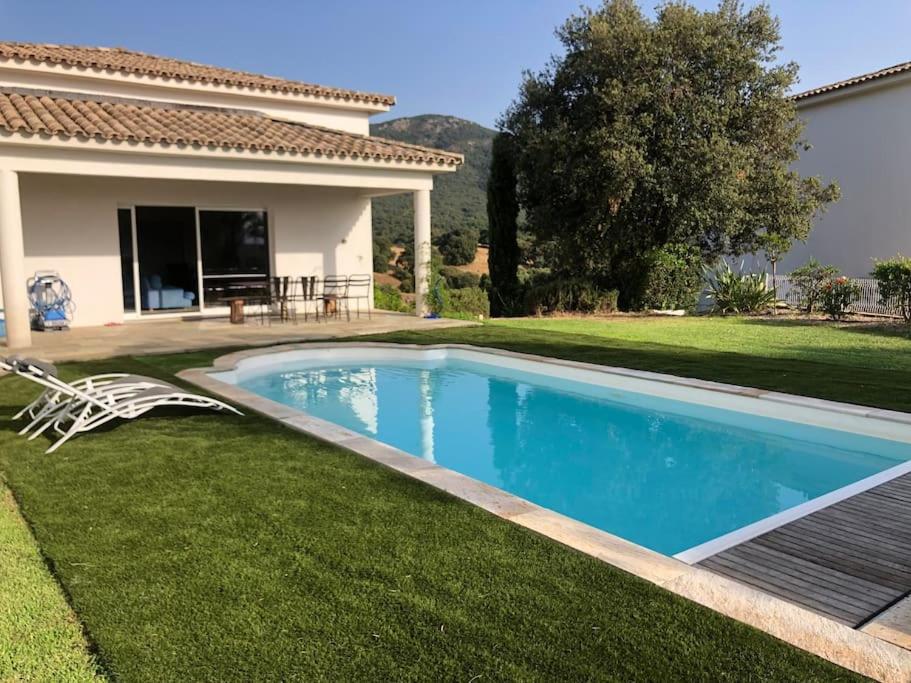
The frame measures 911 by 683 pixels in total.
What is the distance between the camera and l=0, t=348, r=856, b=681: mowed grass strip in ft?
9.77

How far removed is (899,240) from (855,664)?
22914 millimetres

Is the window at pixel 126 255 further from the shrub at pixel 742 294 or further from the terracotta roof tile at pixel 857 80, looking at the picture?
the terracotta roof tile at pixel 857 80

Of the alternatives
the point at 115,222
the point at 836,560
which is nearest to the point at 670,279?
the point at 115,222

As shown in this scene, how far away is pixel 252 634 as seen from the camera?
3.19m

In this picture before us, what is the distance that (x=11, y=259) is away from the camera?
1139cm

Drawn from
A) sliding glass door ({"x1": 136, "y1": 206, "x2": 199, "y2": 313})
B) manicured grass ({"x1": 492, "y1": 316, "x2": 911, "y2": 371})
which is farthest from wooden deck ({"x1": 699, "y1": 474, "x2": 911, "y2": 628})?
sliding glass door ({"x1": 136, "y1": 206, "x2": 199, "y2": 313})

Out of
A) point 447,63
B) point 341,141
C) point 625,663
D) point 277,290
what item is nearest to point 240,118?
point 341,141

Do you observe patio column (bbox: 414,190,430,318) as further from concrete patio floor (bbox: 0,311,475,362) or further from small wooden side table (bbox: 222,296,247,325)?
small wooden side table (bbox: 222,296,247,325)

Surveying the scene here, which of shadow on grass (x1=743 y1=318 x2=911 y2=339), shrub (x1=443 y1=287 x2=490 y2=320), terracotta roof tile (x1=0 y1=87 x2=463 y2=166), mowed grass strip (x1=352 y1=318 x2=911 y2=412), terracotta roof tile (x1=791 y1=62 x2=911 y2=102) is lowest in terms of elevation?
mowed grass strip (x1=352 y1=318 x2=911 y2=412)

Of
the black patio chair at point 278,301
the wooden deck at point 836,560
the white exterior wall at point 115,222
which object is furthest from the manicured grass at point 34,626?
the white exterior wall at point 115,222

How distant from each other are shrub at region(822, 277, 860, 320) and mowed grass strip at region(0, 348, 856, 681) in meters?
15.4

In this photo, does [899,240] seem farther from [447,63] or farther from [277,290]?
[277,290]

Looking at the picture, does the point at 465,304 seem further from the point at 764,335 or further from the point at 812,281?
the point at 812,281

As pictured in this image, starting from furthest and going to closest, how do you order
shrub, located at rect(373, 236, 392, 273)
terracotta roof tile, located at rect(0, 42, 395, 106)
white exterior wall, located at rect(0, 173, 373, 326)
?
shrub, located at rect(373, 236, 392, 273) < terracotta roof tile, located at rect(0, 42, 395, 106) < white exterior wall, located at rect(0, 173, 373, 326)
